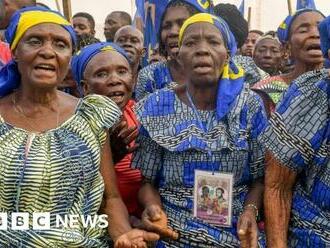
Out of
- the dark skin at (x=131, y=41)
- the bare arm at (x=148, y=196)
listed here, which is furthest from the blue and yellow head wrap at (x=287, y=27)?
the bare arm at (x=148, y=196)

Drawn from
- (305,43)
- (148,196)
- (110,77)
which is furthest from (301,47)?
(148,196)

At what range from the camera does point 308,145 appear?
275cm

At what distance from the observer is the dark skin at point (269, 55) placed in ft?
22.4

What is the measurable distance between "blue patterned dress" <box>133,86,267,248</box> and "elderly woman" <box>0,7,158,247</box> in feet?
0.65

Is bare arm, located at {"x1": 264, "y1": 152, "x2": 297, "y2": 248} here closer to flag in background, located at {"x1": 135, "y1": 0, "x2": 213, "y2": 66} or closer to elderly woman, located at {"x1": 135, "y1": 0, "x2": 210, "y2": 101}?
elderly woman, located at {"x1": 135, "y1": 0, "x2": 210, "y2": 101}

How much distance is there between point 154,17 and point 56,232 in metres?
2.82

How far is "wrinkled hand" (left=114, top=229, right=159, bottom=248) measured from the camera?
2801 mm

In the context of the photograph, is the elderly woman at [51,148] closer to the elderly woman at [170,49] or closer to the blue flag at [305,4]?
the elderly woman at [170,49]

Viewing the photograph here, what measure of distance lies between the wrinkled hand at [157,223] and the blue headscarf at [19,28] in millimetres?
862

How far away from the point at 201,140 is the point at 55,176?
0.68m

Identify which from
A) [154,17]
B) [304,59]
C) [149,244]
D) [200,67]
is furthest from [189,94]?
[154,17]

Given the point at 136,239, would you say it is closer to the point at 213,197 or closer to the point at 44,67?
the point at 213,197

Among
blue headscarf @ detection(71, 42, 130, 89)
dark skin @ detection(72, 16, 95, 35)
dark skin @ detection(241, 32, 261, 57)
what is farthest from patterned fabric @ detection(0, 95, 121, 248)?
dark skin @ detection(241, 32, 261, 57)

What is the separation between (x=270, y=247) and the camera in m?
2.89
